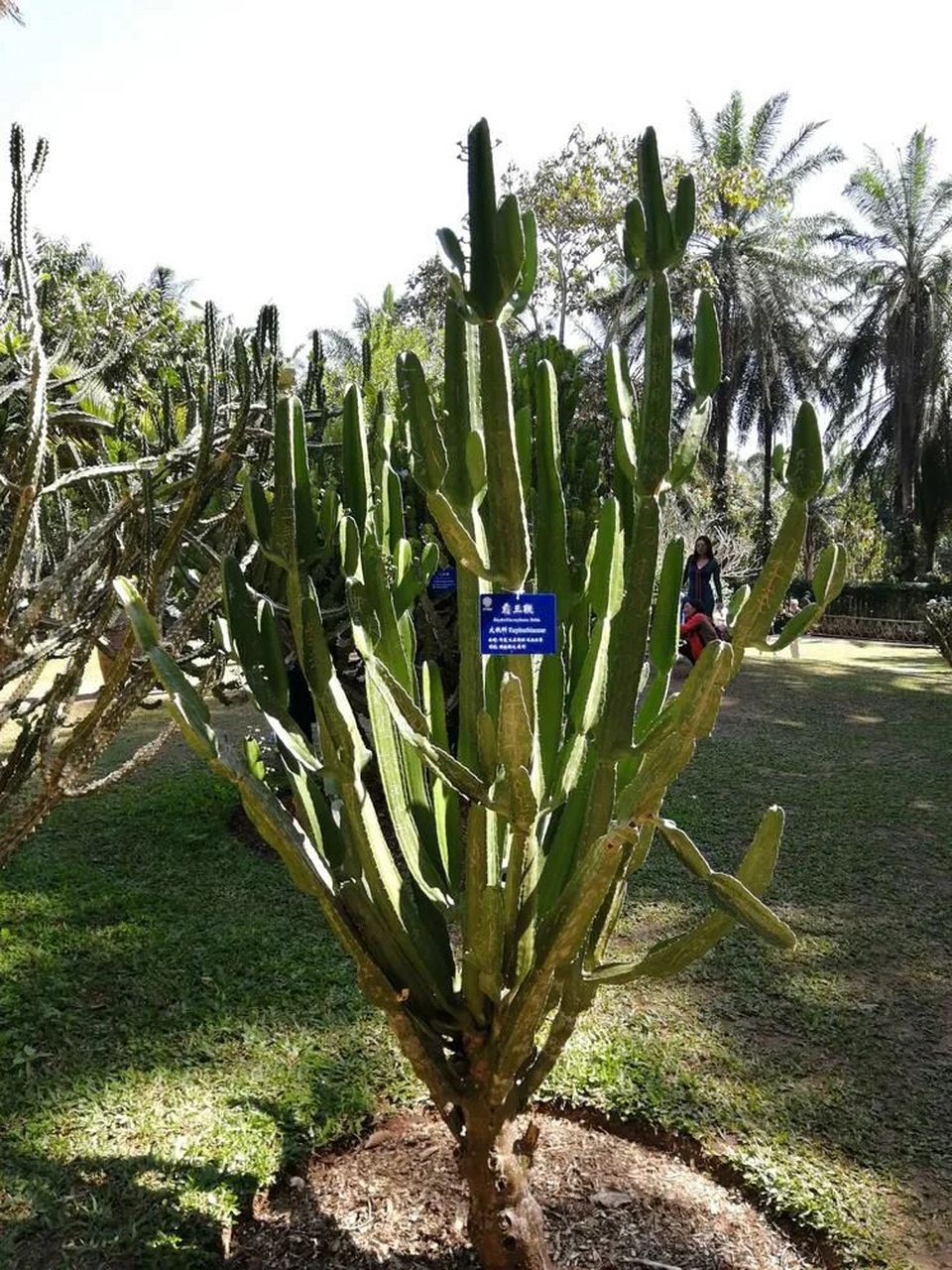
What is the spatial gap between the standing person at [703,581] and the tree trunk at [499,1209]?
241 inches

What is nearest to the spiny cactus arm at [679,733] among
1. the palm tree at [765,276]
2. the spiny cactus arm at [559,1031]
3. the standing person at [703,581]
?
the spiny cactus arm at [559,1031]

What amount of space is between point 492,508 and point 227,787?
4596 mm

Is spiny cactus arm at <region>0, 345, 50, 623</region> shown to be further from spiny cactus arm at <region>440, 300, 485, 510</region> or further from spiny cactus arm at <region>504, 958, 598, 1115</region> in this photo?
spiny cactus arm at <region>504, 958, 598, 1115</region>

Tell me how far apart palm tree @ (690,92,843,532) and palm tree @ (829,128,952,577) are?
1.00m

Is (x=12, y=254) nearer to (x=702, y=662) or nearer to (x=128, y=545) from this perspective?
(x=128, y=545)

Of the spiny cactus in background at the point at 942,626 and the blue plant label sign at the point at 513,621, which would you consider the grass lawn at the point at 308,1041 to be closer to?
the blue plant label sign at the point at 513,621

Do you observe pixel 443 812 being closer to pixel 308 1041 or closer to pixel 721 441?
pixel 308 1041

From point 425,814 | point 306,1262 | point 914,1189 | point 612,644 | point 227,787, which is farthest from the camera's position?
point 227,787

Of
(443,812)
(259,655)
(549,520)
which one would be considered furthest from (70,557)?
(549,520)

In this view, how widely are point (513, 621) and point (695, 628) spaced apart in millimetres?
6061

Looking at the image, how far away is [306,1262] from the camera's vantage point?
2.09 meters

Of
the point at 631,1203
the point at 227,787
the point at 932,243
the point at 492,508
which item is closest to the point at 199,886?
the point at 227,787

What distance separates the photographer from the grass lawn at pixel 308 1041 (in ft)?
7.77

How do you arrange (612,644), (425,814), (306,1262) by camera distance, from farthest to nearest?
(425,814) < (306,1262) < (612,644)
